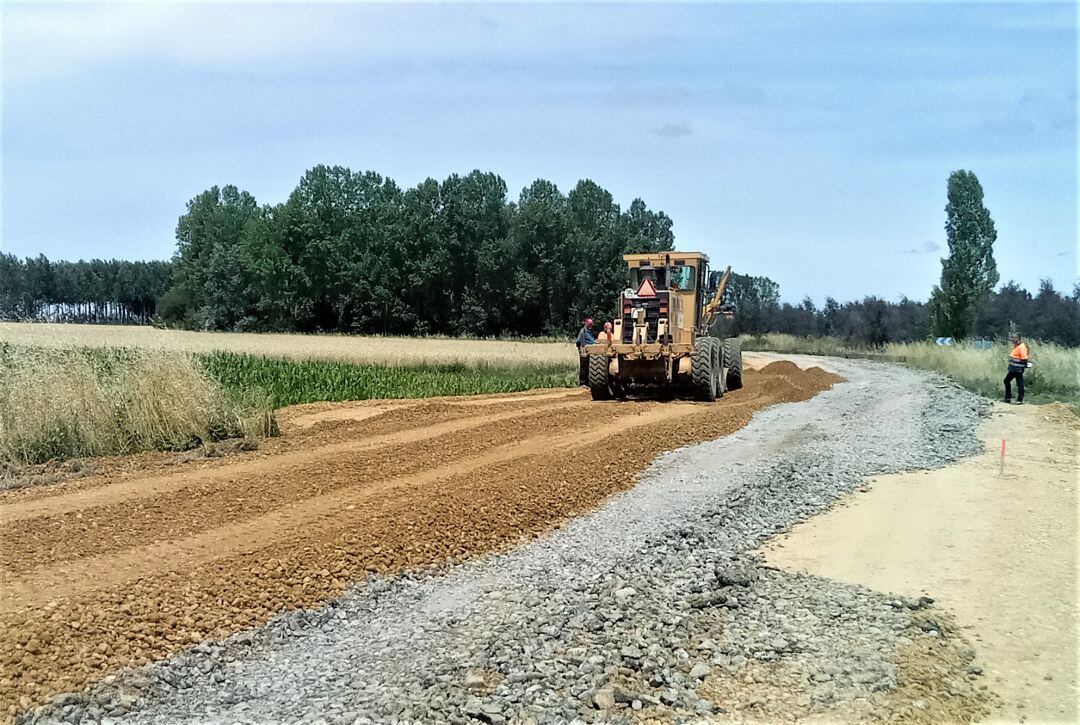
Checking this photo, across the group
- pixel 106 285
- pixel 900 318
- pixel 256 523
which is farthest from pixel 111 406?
pixel 106 285

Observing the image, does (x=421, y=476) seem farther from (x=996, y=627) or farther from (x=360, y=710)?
(x=996, y=627)

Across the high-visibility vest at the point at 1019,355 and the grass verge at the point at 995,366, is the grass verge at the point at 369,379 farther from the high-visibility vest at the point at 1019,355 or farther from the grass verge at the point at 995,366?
the grass verge at the point at 995,366

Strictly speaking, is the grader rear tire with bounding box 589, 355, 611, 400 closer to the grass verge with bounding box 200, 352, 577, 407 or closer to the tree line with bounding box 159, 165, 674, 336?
the grass verge with bounding box 200, 352, 577, 407

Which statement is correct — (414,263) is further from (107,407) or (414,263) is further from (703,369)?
(107,407)

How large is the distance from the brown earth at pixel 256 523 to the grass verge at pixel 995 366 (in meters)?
12.9

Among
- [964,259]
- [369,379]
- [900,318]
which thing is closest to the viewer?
[369,379]

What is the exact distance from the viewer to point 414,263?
6819cm

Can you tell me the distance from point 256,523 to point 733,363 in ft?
54.3

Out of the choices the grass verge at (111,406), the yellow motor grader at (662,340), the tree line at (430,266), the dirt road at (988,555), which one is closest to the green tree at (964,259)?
the tree line at (430,266)

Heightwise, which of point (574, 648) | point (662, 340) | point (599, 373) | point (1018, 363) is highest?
point (662, 340)

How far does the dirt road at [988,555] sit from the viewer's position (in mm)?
5113

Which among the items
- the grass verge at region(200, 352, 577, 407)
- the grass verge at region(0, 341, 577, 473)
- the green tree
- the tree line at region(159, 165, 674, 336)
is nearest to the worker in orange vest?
the grass verge at region(200, 352, 577, 407)

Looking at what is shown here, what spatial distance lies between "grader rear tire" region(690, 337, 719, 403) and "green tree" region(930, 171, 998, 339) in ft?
107

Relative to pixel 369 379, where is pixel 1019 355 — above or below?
above
